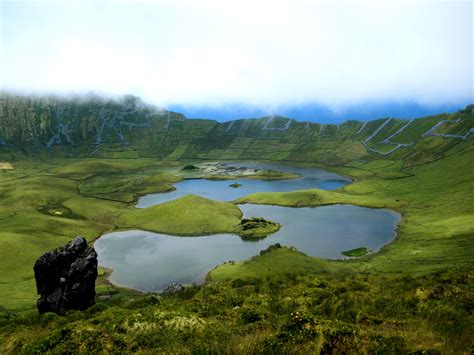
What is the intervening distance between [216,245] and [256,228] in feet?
63.1

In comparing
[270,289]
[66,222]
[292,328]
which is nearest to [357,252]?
[270,289]

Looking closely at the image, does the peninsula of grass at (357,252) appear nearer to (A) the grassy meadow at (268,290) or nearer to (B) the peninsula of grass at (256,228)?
(A) the grassy meadow at (268,290)

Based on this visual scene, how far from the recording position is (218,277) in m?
88.1

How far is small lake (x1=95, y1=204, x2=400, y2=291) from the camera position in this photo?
99.3 m

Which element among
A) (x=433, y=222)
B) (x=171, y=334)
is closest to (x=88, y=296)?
(x=171, y=334)

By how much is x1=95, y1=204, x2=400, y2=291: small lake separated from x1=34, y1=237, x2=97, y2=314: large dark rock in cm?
2398

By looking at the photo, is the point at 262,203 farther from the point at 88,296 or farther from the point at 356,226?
the point at 88,296

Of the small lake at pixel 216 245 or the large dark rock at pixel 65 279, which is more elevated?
the large dark rock at pixel 65 279

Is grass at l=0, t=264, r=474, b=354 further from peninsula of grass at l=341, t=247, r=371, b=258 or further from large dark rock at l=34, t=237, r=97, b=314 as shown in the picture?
peninsula of grass at l=341, t=247, r=371, b=258

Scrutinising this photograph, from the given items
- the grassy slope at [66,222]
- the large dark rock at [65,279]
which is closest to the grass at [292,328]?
the large dark rock at [65,279]

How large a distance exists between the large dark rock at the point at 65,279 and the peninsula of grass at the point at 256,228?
69.2 metres

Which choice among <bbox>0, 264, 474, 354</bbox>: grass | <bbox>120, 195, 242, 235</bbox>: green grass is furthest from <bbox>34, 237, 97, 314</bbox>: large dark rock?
<bbox>120, 195, 242, 235</bbox>: green grass

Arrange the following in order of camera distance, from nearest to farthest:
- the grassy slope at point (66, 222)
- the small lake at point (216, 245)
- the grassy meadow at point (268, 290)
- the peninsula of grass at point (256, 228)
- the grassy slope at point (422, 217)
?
1. the grassy meadow at point (268, 290)
2. the grassy slope at point (422, 217)
3. the small lake at point (216, 245)
4. the grassy slope at point (66, 222)
5. the peninsula of grass at point (256, 228)

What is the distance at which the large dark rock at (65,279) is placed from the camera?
211 ft
